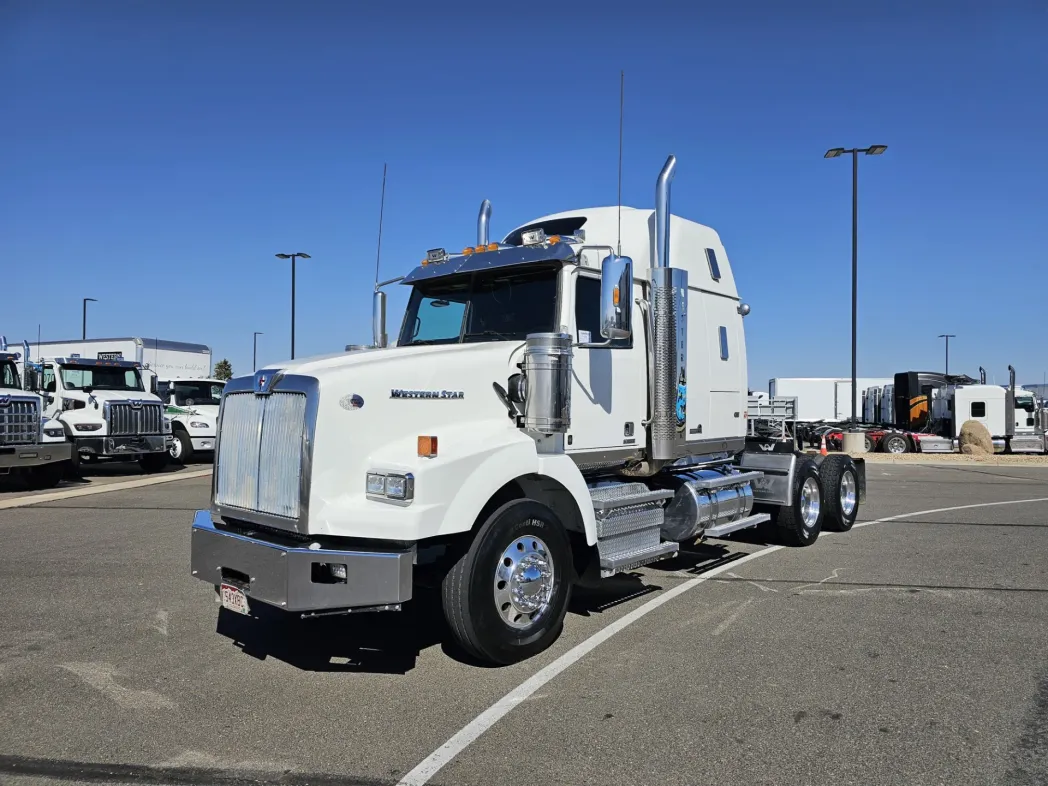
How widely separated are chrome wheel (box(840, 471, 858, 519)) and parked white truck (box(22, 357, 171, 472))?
14194 mm

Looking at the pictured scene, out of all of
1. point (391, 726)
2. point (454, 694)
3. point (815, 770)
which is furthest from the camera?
point (454, 694)

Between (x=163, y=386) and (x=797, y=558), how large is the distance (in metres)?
18.2

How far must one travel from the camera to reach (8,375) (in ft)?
49.7

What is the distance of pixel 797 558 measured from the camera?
8656 millimetres

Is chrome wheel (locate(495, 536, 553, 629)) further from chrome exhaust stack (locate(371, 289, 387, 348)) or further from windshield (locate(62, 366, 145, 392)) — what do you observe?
windshield (locate(62, 366, 145, 392))

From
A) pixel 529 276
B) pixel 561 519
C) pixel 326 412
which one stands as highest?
pixel 529 276

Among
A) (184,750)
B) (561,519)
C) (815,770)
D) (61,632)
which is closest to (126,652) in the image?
(61,632)

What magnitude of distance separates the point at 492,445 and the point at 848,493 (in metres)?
7.15

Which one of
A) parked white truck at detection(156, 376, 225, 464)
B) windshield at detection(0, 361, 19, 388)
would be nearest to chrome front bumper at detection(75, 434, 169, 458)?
windshield at detection(0, 361, 19, 388)

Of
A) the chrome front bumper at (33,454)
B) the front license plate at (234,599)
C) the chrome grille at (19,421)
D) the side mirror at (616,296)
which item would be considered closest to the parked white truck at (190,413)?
the chrome front bumper at (33,454)

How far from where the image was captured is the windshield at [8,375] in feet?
49.2

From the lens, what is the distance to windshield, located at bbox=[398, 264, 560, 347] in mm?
6109

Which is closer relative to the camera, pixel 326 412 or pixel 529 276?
pixel 326 412

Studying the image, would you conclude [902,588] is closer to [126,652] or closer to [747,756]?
[747,756]
